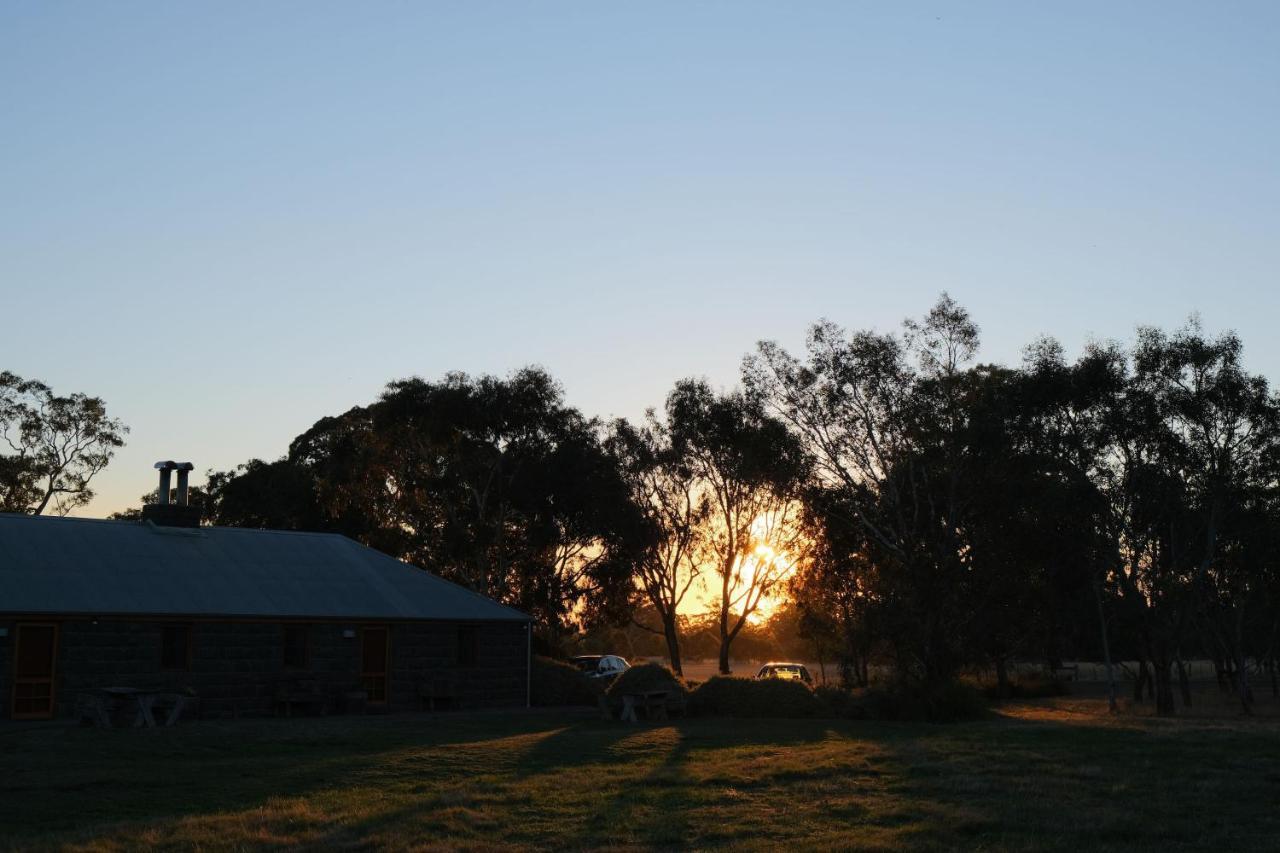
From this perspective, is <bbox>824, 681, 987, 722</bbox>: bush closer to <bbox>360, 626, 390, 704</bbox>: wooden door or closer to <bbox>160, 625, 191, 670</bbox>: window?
<bbox>360, 626, 390, 704</bbox>: wooden door


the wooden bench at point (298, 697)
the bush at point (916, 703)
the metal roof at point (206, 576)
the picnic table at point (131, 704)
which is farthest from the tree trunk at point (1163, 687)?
the picnic table at point (131, 704)

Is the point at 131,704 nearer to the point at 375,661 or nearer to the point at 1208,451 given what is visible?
the point at 375,661

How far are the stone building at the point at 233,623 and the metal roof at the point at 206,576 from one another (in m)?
0.05

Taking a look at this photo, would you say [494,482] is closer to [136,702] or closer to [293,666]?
[293,666]

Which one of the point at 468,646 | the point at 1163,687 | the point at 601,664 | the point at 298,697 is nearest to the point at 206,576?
the point at 298,697

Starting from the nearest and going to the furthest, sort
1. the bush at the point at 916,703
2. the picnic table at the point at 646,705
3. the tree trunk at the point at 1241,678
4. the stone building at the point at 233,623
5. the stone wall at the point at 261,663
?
the stone building at the point at 233,623
the stone wall at the point at 261,663
the picnic table at the point at 646,705
the bush at the point at 916,703
the tree trunk at the point at 1241,678

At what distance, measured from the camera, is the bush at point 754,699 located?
98.4 ft

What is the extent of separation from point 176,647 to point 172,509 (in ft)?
19.4

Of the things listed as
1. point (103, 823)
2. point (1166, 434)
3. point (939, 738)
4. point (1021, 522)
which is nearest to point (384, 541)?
point (1021, 522)

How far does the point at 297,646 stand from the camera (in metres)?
32.0

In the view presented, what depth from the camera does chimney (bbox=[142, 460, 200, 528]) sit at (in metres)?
34.7

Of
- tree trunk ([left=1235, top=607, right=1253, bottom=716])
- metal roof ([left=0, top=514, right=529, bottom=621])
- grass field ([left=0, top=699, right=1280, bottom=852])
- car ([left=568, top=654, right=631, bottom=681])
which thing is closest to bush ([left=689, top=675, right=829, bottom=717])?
grass field ([left=0, top=699, right=1280, bottom=852])

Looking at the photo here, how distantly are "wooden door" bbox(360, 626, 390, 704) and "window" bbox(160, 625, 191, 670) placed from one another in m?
4.60

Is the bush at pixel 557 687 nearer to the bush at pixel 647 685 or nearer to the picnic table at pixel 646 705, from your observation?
the bush at pixel 647 685
